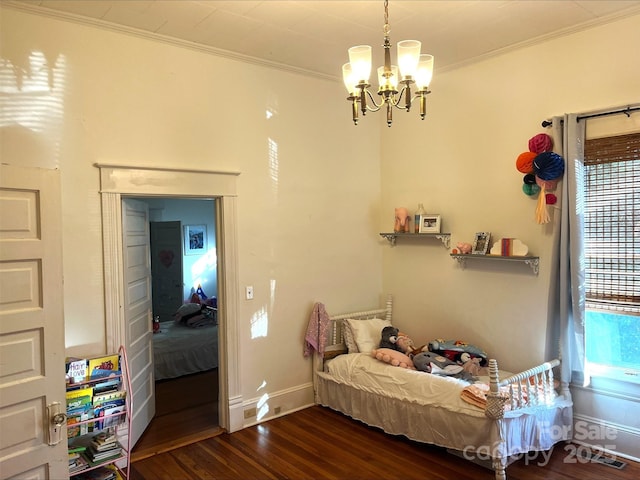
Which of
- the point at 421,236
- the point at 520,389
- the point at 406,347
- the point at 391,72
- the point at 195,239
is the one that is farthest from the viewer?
the point at 195,239

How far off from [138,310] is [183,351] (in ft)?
5.63

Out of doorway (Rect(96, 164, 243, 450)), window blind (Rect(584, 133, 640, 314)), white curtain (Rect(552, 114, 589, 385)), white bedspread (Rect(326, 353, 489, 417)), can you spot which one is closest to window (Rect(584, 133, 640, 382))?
window blind (Rect(584, 133, 640, 314))

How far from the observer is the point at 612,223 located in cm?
326

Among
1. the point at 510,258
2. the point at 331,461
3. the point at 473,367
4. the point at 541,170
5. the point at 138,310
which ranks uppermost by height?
the point at 541,170

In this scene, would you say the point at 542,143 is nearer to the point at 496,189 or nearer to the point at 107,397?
the point at 496,189

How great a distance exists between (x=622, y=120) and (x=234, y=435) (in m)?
3.71

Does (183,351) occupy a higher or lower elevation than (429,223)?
lower

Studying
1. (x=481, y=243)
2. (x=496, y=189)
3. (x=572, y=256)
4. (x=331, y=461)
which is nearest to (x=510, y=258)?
(x=481, y=243)

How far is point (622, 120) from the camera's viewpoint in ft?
10.4

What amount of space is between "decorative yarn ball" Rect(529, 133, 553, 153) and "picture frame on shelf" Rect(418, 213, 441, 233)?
1.04 m

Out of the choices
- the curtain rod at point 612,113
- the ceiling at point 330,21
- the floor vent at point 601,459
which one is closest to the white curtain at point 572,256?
the curtain rod at point 612,113

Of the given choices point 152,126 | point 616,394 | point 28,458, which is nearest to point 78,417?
point 28,458

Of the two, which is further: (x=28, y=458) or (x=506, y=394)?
(x=506, y=394)

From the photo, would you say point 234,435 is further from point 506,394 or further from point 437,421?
point 506,394
